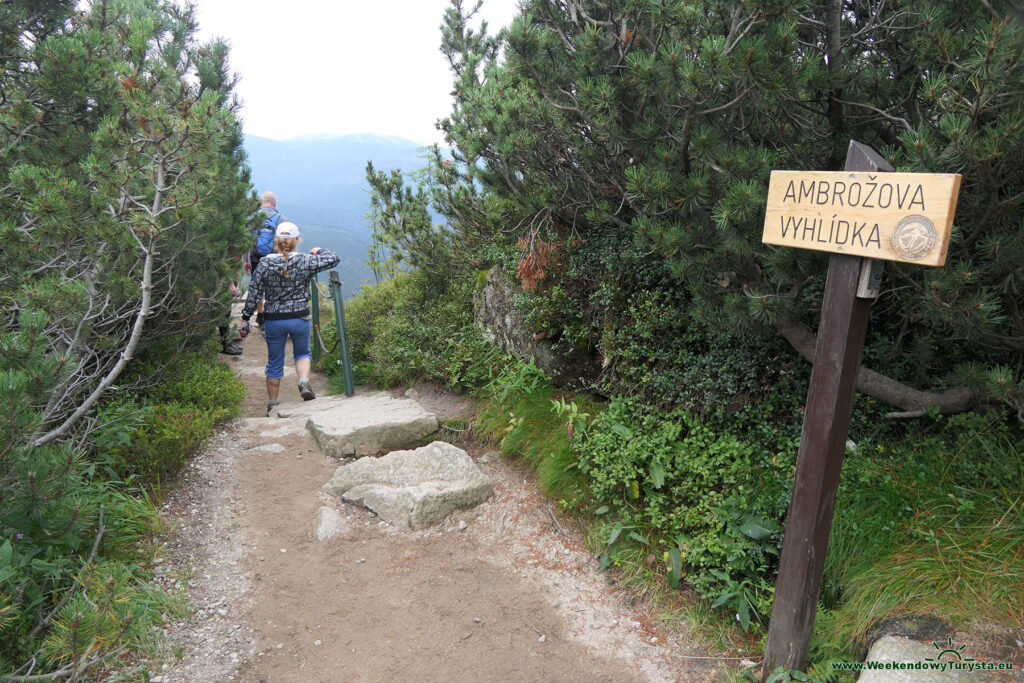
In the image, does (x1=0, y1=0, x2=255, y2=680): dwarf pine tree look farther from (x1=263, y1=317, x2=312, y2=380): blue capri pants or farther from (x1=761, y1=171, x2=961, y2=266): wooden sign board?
(x1=761, y1=171, x2=961, y2=266): wooden sign board

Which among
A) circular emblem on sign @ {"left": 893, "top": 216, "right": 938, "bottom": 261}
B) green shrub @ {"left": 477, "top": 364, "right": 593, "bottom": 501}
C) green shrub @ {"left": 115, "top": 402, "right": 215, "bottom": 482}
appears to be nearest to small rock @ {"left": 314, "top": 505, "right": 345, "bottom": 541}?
green shrub @ {"left": 115, "top": 402, "right": 215, "bottom": 482}

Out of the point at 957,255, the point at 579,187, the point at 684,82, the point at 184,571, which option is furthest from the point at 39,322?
the point at 957,255

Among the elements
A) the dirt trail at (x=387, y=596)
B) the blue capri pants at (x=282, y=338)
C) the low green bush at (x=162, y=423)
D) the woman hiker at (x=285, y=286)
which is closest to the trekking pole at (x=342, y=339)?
the blue capri pants at (x=282, y=338)

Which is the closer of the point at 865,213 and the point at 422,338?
the point at 865,213

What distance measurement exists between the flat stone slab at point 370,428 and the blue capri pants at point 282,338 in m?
1.02

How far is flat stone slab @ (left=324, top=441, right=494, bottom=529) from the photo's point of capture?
14.6 ft

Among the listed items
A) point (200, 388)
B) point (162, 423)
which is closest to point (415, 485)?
point (162, 423)

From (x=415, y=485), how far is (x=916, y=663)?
3.22 meters

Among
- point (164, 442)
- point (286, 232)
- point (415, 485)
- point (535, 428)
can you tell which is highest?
point (286, 232)

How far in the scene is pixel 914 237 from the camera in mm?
2262

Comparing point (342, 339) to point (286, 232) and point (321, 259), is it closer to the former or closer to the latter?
point (321, 259)

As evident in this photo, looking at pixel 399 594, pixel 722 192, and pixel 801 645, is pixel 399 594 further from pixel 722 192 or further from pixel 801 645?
pixel 722 192

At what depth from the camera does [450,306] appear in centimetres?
712

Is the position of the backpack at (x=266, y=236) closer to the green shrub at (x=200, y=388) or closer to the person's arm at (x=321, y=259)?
the person's arm at (x=321, y=259)
